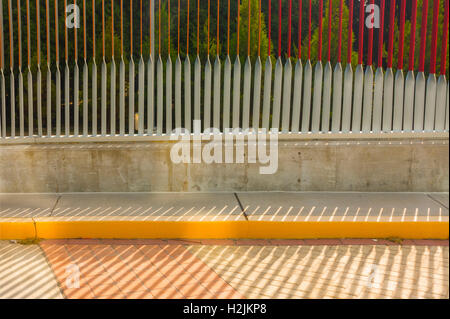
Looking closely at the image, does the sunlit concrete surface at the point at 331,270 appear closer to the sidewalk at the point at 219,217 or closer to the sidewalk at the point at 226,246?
the sidewalk at the point at 226,246

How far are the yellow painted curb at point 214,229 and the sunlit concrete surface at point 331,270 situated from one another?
31 cm

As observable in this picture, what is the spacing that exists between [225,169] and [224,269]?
250 cm

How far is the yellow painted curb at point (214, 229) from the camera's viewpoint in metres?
7.11

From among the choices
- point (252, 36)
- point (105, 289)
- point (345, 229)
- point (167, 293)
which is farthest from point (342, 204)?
point (252, 36)

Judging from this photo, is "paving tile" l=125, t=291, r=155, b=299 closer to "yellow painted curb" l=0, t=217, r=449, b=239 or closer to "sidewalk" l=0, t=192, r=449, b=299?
"sidewalk" l=0, t=192, r=449, b=299

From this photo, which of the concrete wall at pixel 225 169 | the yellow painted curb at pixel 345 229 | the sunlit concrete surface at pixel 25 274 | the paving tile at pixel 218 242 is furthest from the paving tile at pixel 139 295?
the concrete wall at pixel 225 169

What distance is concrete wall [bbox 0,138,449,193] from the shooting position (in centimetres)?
826

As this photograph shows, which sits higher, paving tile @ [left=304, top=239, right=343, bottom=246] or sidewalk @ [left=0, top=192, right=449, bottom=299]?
sidewalk @ [left=0, top=192, right=449, bottom=299]

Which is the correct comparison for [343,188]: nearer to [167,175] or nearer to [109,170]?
[167,175]

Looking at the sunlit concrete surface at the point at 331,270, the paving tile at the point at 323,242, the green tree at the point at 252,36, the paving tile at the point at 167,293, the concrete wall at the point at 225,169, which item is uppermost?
the green tree at the point at 252,36

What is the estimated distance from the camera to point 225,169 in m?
8.38

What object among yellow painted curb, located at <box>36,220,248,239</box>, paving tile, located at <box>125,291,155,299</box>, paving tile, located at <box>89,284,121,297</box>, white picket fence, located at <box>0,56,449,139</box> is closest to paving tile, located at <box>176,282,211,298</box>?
paving tile, located at <box>125,291,155,299</box>

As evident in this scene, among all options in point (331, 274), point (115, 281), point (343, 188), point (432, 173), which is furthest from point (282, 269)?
point (432, 173)

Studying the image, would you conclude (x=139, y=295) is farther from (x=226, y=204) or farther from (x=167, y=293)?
(x=226, y=204)
